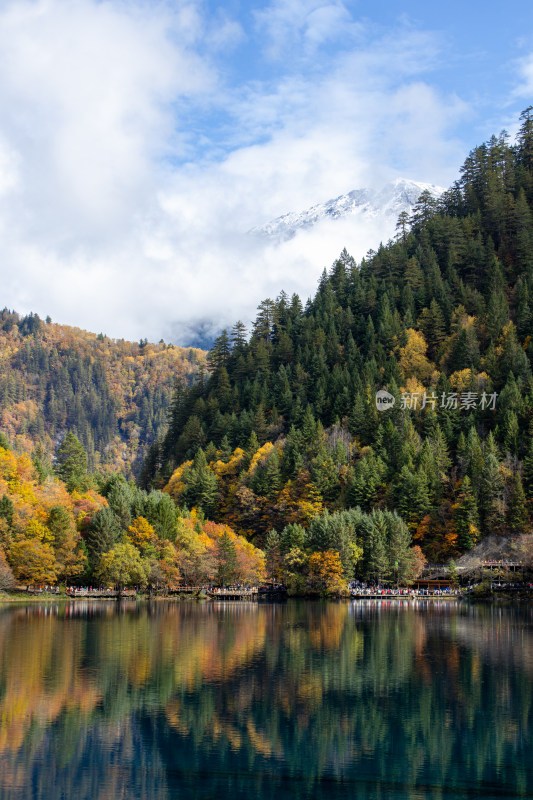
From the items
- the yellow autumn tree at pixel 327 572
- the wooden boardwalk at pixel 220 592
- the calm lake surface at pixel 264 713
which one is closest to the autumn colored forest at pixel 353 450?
the yellow autumn tree at pixel 327 572

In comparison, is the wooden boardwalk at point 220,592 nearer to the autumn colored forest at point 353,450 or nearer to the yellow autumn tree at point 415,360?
the autumn colored forest at point 353,450

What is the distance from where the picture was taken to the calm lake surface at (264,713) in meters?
29.8

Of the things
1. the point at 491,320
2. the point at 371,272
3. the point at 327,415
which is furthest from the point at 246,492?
the point at 371,272

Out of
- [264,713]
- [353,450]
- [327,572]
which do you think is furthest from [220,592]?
[264,713]

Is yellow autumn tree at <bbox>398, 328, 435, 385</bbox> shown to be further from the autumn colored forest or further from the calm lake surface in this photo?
the calm lake surface

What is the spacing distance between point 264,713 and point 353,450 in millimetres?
112012

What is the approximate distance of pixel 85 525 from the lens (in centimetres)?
11888

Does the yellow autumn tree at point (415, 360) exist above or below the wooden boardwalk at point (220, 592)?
above

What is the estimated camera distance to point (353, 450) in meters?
150

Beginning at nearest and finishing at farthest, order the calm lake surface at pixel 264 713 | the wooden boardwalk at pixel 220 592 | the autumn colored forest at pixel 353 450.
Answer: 1. the calm lake surface at pixel 264 713
2. the autumn colored forest at pixel 353 450
3. the wooden boardwalk at pixel 220 592

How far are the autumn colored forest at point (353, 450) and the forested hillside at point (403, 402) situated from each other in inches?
17.1

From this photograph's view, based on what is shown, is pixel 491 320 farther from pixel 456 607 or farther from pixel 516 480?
pixel 456 607

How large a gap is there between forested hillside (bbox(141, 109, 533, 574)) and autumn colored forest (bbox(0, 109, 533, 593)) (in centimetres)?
43

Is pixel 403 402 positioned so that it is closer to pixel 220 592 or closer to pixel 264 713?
pixel 220 592
